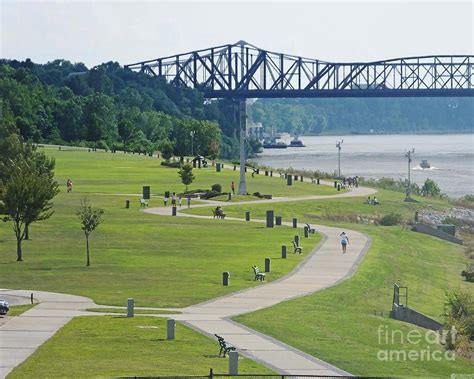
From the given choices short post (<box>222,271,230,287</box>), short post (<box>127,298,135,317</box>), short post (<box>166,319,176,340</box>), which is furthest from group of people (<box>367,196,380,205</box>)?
short post (<box>166,319,176,340</box>)

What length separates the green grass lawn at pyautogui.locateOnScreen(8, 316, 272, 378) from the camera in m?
31.3

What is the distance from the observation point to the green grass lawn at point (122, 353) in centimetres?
3133

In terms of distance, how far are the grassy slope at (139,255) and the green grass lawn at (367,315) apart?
10.8ft

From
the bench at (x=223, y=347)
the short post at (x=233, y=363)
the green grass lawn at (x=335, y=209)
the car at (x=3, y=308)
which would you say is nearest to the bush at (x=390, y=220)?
the green grass lawn at (x=335, y=209)

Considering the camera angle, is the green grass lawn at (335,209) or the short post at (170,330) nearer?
the short post at (170,330)

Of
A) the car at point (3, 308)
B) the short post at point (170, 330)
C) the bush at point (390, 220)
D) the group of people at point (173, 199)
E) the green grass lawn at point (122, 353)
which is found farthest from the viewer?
the bush at point (390, 220)

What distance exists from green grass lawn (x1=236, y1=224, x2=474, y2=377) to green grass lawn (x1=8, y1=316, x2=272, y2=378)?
2604mm

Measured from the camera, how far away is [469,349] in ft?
128

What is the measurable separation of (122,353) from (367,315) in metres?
11.7

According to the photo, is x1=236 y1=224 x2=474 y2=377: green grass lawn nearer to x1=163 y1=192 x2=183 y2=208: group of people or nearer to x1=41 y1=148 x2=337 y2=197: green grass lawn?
x1=163 y1=192 x2=183 y2=208: group of people

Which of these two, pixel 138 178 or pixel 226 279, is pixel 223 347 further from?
pixel 138 178

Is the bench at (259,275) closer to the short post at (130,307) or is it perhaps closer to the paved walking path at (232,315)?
the paved walking path at (232,315)

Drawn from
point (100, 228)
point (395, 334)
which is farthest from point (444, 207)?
point (395, 334)

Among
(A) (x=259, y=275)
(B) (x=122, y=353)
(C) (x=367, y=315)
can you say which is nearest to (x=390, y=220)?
(A) (x=259, y=275)
